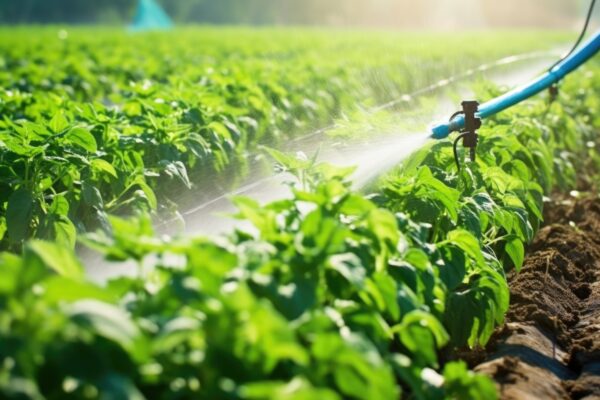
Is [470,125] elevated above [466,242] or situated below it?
above

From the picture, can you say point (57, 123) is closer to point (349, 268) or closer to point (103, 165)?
point (103, 165)

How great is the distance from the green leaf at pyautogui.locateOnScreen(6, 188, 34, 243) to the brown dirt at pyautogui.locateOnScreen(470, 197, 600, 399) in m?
1.78

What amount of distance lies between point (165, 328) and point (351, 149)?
2579 mm

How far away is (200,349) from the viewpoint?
1.87m

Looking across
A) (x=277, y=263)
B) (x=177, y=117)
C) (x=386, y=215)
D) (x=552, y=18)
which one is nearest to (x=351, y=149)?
(x=177, y=117)

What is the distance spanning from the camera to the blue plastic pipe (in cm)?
415

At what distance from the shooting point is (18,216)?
363 centimetres

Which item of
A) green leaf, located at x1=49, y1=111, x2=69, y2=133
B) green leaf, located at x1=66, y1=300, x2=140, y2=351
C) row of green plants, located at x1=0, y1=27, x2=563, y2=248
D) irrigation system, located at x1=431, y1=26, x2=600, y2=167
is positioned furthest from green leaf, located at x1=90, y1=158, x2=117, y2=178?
green leaf, located at x1=66, y1=300, x2=140, y2=351

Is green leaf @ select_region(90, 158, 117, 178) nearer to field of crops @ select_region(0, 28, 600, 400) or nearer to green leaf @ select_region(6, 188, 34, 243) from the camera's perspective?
field of crops @ select_region(0, 28, 600, 400)

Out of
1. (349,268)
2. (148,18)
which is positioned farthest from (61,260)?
(148,18)

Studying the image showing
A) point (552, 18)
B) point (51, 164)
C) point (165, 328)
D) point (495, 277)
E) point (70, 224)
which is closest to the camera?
point (165, 328)

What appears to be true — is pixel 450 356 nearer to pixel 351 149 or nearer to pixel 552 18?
pixel 351 149

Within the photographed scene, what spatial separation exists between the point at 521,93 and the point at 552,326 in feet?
5.51

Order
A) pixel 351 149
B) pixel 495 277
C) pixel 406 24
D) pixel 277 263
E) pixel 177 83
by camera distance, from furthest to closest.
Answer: pixel 406 24
pixel 177 83
pixel 351 149
pixel 495 277
pixel 277 263
